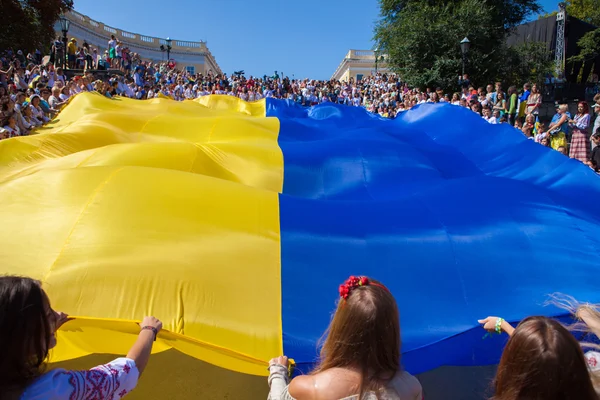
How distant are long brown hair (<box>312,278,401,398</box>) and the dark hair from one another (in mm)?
810

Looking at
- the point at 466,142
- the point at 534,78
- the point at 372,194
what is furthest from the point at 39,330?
the point at 534,78

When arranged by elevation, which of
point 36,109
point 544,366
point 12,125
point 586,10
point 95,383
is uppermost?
point 586,10

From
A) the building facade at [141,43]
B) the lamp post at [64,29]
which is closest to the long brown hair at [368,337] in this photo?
the lamp post at [64,29]

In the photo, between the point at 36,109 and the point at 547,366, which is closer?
the point at 547,366

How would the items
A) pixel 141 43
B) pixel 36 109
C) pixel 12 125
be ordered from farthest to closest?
pixel 141 43 < pixel 36 109 < pixel 12 125

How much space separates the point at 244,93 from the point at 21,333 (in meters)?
14.7

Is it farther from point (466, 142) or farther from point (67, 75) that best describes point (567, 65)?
point (67, 75)

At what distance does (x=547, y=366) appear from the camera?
129 centimetres

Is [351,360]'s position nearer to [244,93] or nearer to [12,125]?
[12,125]

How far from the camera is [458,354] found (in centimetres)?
238

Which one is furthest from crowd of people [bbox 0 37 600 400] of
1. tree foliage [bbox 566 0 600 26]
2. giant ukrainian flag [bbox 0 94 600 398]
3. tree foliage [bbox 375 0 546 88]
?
tree foliage [bbox 566 0 600 26]

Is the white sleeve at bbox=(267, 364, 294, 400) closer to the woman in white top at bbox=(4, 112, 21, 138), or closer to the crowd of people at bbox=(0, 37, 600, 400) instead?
the crowd of people at bbox=(0, 37, 600, 400)

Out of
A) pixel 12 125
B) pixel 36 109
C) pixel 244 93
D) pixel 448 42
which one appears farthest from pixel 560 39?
pixel 12 125

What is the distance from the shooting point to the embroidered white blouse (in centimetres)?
124
